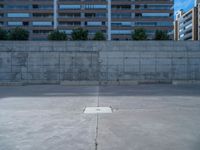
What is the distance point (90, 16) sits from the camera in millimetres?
74312

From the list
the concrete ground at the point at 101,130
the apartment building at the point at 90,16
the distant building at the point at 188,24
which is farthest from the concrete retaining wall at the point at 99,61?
the distant building at the point at 188,24

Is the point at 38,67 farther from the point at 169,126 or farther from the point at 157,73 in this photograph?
the point at 169,126

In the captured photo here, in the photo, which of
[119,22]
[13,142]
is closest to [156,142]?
[13,142]

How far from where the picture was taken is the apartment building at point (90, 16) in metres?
73.9

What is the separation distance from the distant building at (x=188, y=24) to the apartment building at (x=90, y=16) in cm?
2966

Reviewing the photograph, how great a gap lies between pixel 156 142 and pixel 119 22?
71489 mm

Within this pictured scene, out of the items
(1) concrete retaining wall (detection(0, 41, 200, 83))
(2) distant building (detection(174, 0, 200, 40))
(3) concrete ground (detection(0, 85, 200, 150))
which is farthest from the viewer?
(2) distant building (detection(174, 0, 200, 40))

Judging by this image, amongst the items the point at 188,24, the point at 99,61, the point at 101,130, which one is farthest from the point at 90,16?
the point at 101,130

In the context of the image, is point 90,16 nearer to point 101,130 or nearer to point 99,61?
point 99,61

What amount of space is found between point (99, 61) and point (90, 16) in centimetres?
5365

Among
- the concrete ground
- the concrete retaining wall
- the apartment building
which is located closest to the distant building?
the apartment building

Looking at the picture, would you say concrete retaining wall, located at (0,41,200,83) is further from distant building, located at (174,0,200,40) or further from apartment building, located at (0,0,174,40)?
distant building, located at (174,0,200,40)

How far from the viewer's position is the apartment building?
2908 inches

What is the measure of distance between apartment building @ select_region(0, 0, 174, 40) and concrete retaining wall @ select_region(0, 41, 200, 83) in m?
50.3
